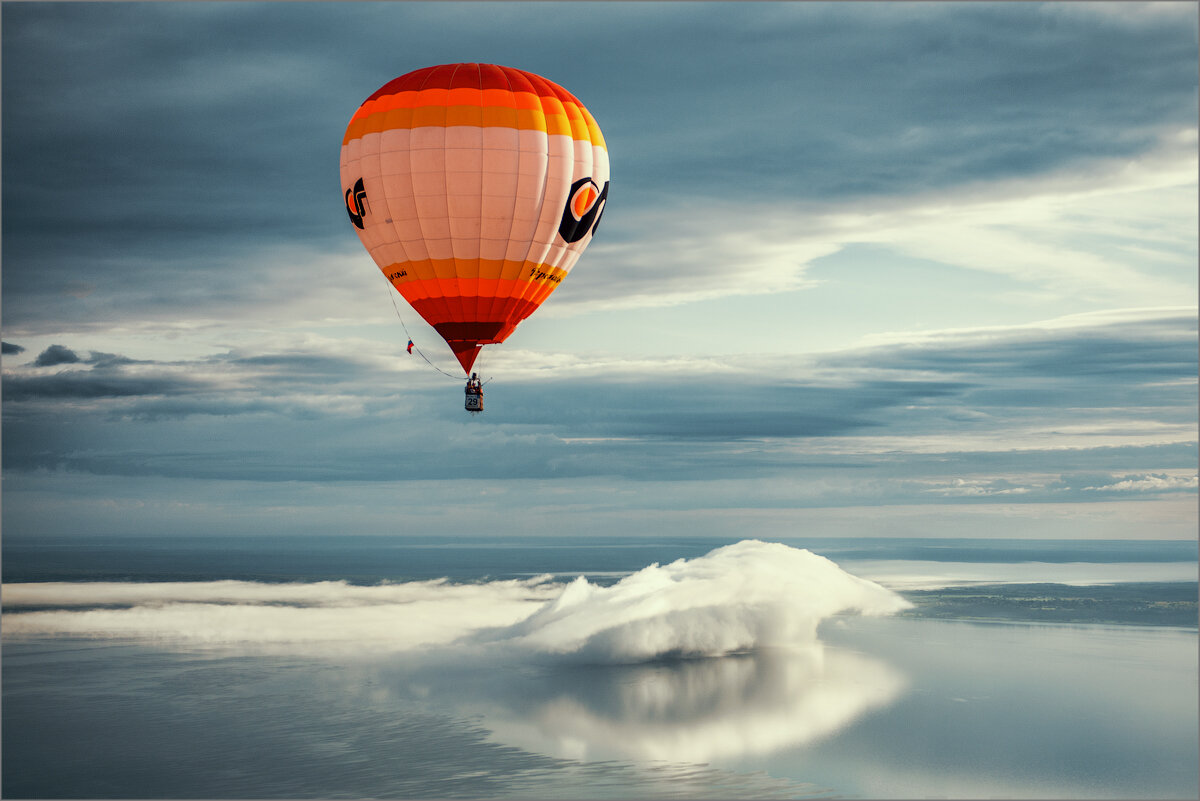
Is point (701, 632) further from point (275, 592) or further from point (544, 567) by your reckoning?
point (544, 567)

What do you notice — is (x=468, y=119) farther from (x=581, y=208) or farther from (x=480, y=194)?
(x=581, y=208)

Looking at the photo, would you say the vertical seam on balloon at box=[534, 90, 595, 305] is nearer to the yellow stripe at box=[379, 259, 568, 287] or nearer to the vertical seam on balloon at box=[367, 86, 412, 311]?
the yellow stripe at box=[379, 259, 568, 287]

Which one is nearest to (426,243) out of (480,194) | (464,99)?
(480,194)

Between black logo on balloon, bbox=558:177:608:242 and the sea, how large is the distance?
21.7 meters

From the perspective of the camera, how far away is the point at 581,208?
40.7 metres

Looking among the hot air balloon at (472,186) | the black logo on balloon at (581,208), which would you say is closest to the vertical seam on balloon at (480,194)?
the hot air balloon at (472,186)

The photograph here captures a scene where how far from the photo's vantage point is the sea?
4484 cm

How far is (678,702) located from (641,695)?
10.2ft

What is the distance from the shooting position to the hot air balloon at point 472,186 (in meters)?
38.6

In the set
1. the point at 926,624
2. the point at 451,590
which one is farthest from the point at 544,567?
the point at 926,624

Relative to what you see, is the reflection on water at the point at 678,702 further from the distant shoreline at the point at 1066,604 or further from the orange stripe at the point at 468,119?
the orange stripe at the point at 468,119

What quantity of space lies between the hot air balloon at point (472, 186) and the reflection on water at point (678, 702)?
858 inches

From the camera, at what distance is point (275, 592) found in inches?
5418

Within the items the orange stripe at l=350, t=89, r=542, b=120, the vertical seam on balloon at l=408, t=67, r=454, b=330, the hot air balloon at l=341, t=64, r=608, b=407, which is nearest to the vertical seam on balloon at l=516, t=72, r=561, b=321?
the hot air balloon at l=341, t=64, r=608, b=407
